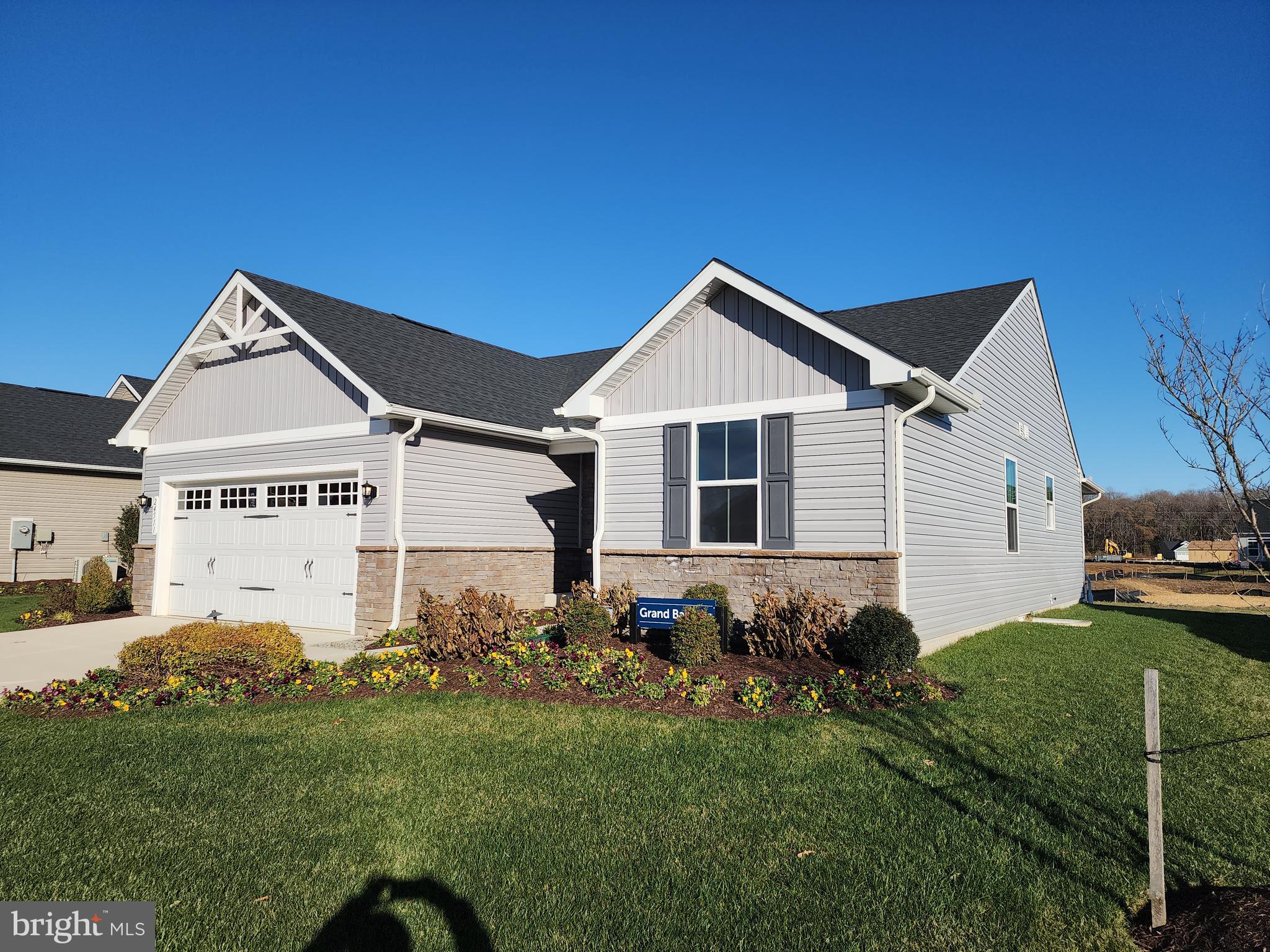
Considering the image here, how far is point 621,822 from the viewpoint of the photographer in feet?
15.4

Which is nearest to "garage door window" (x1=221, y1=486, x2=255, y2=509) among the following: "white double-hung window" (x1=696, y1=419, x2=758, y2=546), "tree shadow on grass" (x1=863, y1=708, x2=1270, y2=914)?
"white double-hung window" (x1=696, y1=419, x2=758, y2=546)

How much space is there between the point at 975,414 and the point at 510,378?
910 cm

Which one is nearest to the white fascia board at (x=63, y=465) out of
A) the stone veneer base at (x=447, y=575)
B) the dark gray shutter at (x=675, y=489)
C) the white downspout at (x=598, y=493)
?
the stone veneer base at (x=447, y=575)

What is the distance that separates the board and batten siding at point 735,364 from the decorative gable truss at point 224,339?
4.94 m

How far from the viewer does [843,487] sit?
10078 millimetres

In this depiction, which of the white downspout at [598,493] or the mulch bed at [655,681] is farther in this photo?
the white downspout at [598,493]

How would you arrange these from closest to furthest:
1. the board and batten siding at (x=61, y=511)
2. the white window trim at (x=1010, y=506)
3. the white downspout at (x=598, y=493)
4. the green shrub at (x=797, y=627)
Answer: the green shrub at (x=797, y=627), the white downspout at (x=598, y=493), the white window trim at (x=1010, y=506), the board and batten siding at (x=61, y=511)

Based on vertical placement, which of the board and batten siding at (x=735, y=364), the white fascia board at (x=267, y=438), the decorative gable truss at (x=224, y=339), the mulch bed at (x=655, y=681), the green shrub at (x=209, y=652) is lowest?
the mulch bed at (x=655, y=681)

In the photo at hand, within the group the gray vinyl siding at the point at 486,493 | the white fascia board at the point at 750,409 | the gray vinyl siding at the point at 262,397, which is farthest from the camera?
the gray vinyl siding at the point at 262,397

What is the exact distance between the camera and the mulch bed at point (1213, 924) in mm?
3219

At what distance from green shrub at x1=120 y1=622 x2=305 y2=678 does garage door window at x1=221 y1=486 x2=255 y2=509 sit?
5944mm

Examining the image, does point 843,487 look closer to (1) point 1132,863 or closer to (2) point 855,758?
(2) point 855,758

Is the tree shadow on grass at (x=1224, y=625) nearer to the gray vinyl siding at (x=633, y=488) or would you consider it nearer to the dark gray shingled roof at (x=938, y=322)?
the dark gray shingled roof at (x=938, y=322)

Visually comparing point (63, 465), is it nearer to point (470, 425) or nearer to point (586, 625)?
point (470, 425)
